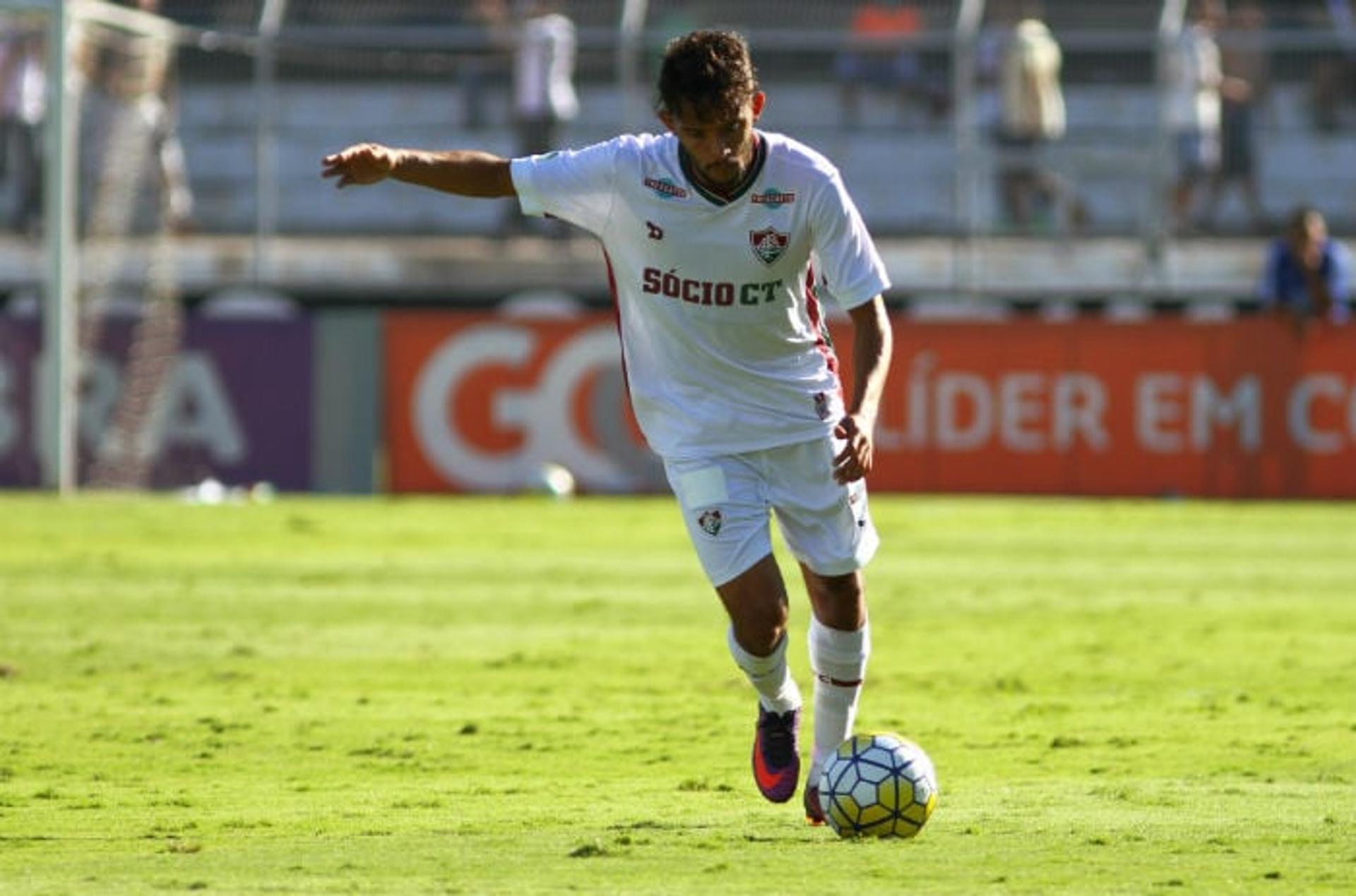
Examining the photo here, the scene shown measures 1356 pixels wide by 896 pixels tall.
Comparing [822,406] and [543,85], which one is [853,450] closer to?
[822,406]

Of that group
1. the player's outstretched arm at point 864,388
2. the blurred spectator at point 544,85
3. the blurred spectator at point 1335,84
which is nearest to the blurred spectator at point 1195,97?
the blurred spectator at point 1335,84

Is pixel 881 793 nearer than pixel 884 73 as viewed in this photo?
Yes

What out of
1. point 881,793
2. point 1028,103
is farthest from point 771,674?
point 1028,103

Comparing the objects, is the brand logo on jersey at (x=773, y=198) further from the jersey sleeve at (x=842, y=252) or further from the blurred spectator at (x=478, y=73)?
the blurred spectator at (x=478, y=73)

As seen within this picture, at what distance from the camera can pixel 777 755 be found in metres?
8.19

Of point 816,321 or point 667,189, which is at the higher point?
point 667,189

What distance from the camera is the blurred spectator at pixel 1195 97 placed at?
80.4ft

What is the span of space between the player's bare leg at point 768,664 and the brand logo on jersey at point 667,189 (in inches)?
43.4

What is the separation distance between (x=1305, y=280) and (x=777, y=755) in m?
16.7

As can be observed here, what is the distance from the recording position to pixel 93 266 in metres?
24.0

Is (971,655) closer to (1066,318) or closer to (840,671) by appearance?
(840,671)

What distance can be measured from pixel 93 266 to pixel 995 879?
60.6 feet

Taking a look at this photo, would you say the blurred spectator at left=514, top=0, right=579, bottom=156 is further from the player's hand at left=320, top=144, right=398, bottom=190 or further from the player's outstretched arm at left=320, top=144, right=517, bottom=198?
the player's hand at left=320, top=144, right=398, bottom=190

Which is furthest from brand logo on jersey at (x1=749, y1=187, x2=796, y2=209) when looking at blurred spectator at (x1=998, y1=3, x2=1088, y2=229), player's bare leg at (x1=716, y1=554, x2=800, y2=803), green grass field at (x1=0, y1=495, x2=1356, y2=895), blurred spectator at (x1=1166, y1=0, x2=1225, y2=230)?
blurred spectator at (x1=1166, y1=0, x2=1225, y2=230)
